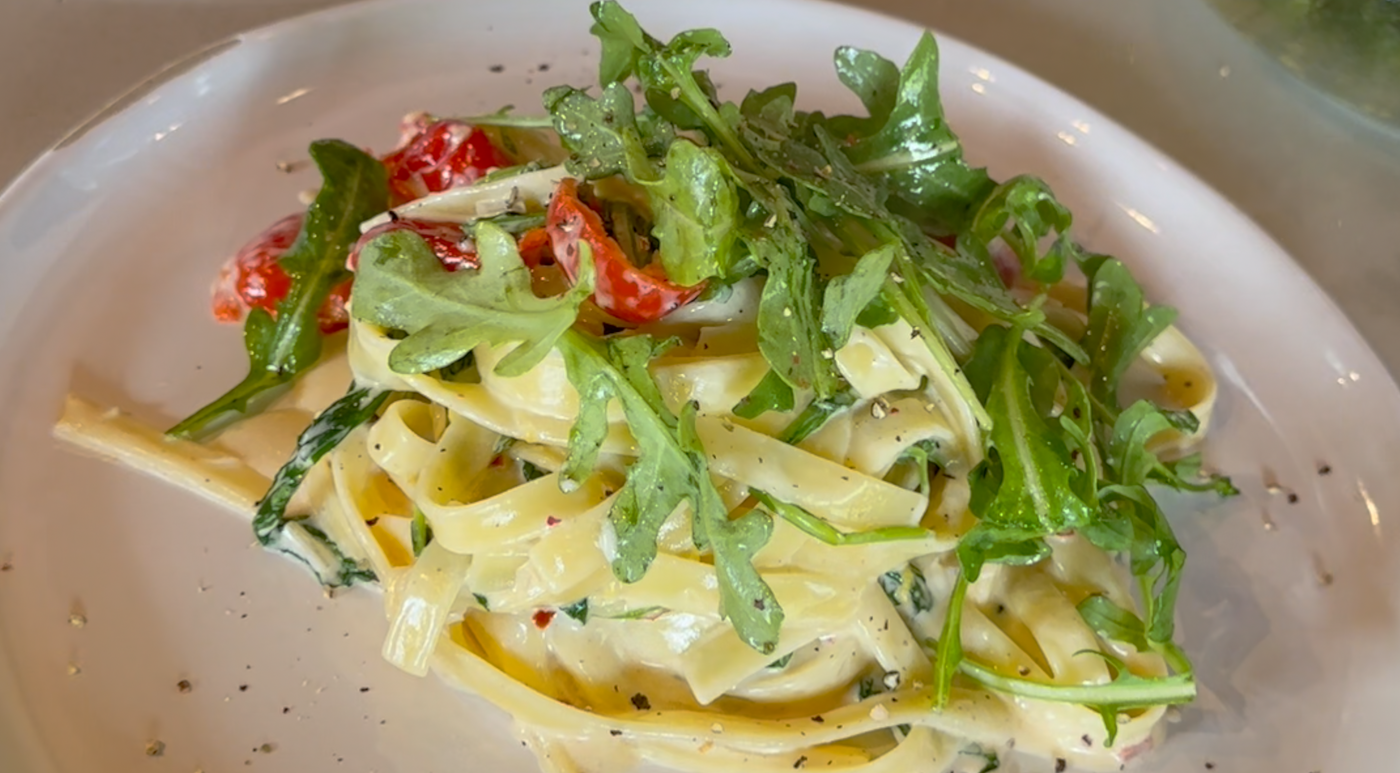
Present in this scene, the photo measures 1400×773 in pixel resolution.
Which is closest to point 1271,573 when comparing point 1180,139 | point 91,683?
point 1180,139

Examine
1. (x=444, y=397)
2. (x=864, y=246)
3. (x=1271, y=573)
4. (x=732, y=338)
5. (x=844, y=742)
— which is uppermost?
(x=864, y=246)

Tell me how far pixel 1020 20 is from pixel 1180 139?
608 mm

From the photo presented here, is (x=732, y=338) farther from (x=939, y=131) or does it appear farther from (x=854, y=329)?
(x=939, y=131)

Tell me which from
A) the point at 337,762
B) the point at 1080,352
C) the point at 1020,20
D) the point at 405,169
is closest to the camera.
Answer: the point at 337,762

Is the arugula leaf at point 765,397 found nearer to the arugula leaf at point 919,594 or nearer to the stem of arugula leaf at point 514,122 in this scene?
the arugula leaf at point 919,594

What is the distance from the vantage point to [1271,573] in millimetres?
1995

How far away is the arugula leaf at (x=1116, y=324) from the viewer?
2.07 meters

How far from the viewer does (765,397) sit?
5.27 ft

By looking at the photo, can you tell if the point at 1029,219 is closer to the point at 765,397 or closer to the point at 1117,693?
the point at 765,397

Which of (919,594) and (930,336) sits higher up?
(930,336)

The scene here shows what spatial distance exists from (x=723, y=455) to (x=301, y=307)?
36.1 inches

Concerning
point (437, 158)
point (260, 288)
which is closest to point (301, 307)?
point (260, 288)

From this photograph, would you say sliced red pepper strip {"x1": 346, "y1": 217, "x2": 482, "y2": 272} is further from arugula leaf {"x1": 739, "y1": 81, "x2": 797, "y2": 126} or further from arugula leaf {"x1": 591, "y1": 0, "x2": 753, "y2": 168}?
arugula leaf {"x1": 739, "y1": 81, "x2": 797, "y2": 126}

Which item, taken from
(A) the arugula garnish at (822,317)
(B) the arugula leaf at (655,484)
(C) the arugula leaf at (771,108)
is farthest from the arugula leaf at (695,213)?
(C) the arugula leaf at (771,108)
